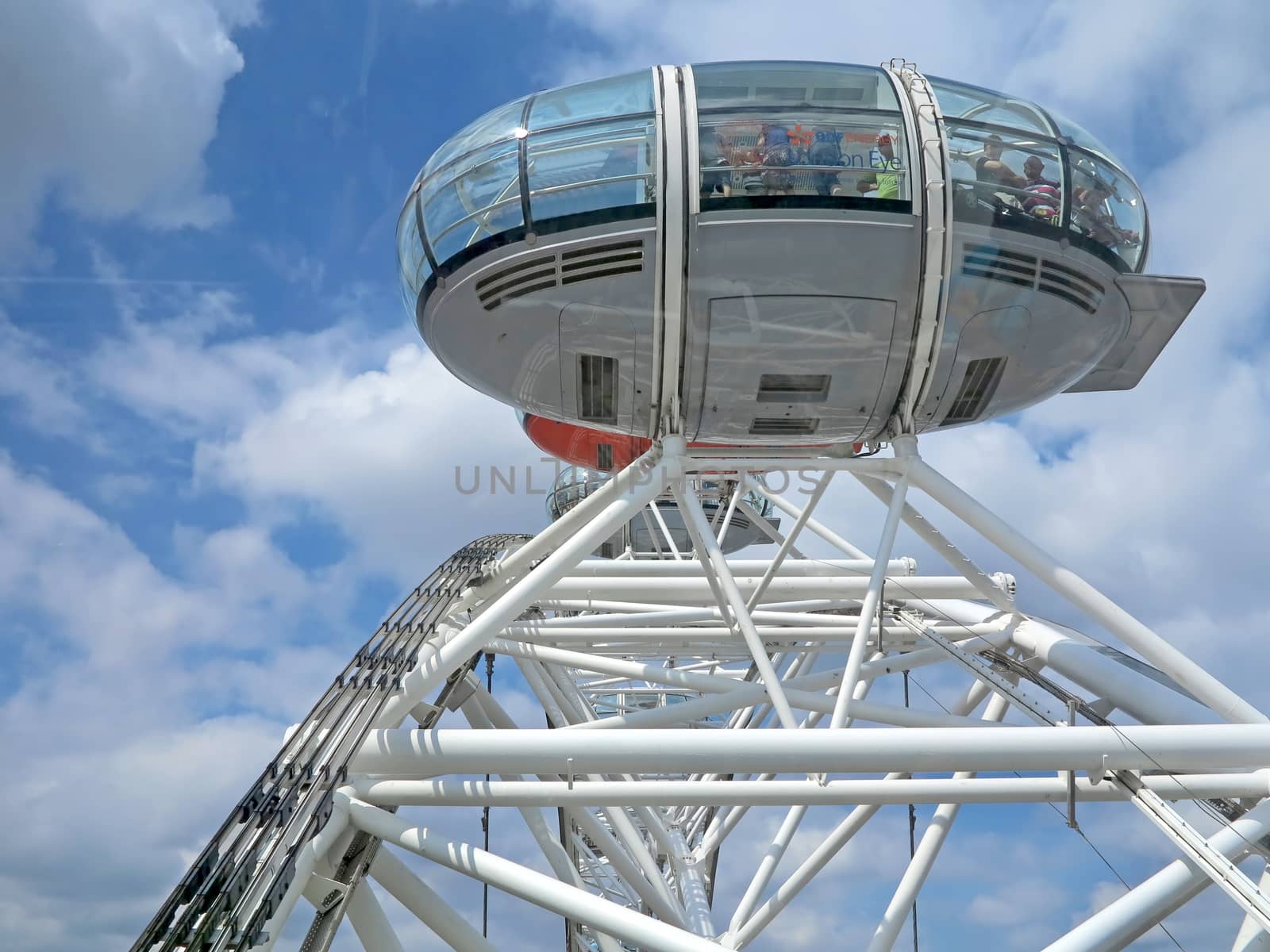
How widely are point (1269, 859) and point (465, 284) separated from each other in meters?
6.44

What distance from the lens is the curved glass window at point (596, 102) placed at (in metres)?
8.35

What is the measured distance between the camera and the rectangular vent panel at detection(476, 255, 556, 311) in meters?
→ 8.28

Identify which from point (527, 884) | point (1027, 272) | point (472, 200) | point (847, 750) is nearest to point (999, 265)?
point (1027, 272)

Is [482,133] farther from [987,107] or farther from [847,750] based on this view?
[847,750]

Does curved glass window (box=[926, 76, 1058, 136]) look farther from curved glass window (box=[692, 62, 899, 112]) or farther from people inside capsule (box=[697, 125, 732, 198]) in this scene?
people inside capsule (box=[697, 125, 732, 198])

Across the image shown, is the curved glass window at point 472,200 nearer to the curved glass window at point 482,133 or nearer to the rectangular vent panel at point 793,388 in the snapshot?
the curved glass window at point 482,133

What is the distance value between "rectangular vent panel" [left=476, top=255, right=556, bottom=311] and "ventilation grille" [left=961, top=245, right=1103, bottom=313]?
2897 millimetres


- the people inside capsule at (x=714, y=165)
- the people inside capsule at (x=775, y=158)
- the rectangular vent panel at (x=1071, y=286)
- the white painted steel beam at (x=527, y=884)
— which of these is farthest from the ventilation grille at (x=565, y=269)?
the white painted steel beam at (x=527, y=884)

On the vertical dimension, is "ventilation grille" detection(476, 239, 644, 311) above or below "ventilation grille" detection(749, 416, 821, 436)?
above

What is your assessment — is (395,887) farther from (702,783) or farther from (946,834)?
(946,834)

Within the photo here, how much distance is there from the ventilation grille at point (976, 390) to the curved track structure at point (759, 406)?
25mm

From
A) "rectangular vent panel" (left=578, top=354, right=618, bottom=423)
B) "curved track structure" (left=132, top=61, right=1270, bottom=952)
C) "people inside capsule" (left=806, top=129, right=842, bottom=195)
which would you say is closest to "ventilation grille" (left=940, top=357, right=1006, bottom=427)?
"curved track structure" (left=132, top=61, right=1270, bottom=952)

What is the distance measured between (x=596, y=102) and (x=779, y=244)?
1.78 meters

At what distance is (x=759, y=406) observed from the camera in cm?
895
